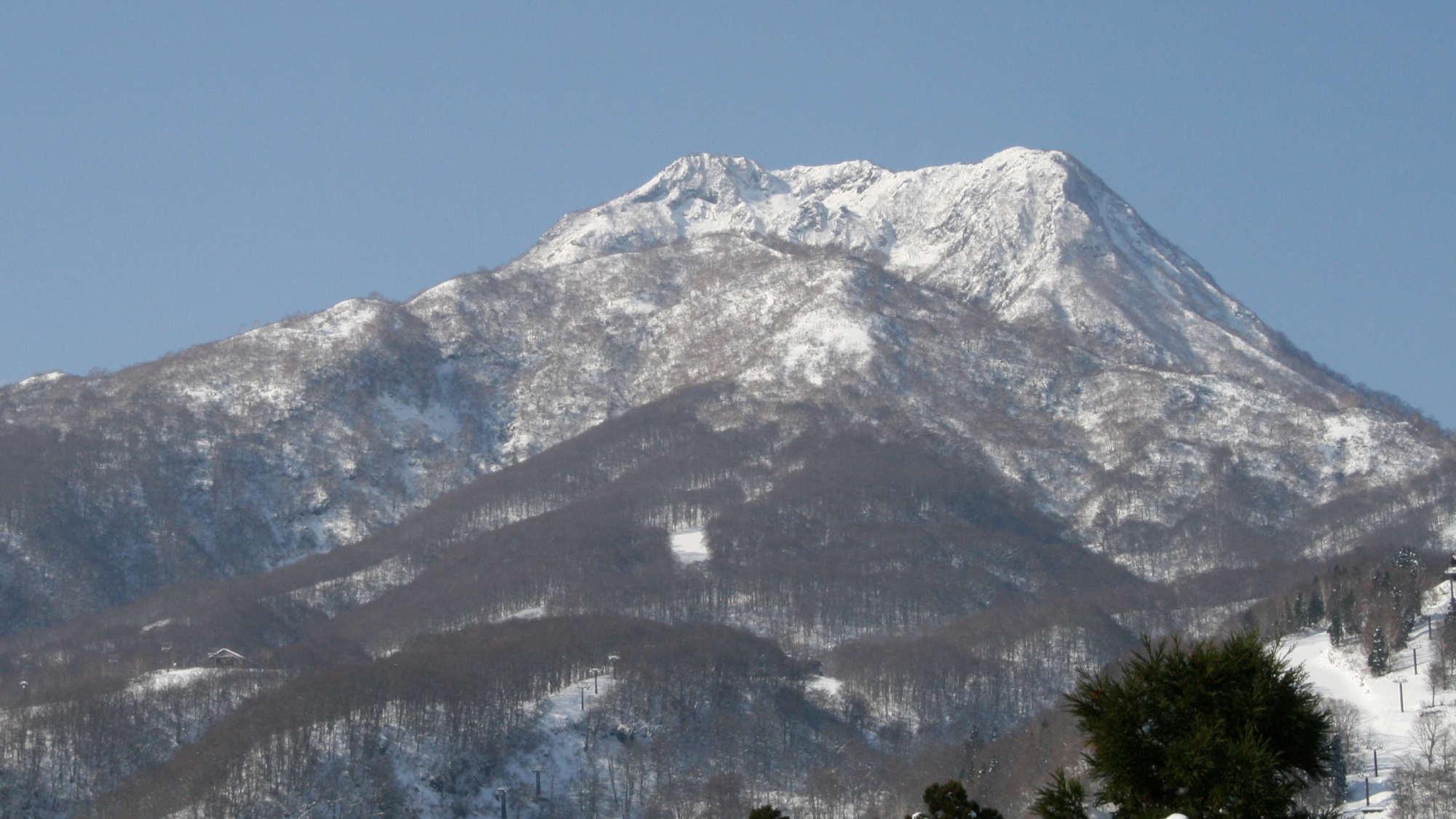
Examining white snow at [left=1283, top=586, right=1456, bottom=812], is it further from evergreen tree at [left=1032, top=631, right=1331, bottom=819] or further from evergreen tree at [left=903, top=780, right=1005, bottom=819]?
evergreen tree at [left=1032, top=631, right=1331, bottom=819]

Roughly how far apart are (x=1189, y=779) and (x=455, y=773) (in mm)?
165772

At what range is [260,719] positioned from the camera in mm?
195625

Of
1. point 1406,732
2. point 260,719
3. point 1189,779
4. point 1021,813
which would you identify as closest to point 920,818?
point 1189,779

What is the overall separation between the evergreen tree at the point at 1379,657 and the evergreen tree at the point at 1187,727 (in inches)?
6586

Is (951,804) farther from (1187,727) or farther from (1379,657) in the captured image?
(1379,657)

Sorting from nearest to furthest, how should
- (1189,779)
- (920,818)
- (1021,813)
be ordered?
(1189,779), (920,818), (1021,813)

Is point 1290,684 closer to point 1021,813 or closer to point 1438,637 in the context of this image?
point 1021,813

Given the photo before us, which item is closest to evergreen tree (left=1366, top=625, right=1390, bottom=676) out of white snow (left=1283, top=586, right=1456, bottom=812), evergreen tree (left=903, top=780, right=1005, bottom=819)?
white snow (left=1283, top=586, right=1456, bottom=812)

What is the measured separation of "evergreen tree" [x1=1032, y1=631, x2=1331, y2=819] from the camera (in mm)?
34375

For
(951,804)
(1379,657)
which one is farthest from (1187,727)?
(1379,657)

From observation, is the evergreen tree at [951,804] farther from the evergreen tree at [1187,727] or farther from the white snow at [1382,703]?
the white snow at [1382,703]

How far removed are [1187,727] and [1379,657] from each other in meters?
169

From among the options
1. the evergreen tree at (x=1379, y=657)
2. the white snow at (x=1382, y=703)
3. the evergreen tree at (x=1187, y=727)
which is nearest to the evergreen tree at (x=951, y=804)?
the evergreen tree at (x=1187, y=727)

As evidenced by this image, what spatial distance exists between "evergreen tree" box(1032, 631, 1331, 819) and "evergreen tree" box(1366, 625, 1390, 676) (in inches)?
6586
